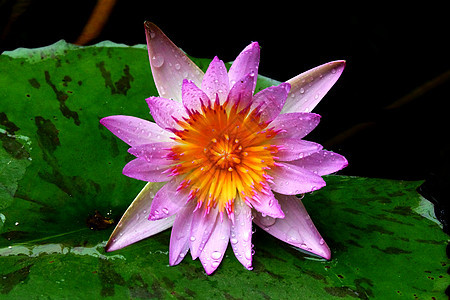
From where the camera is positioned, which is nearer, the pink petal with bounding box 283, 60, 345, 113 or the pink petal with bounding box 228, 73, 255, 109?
the pink petal with bounding box 228, 73, 255, 109

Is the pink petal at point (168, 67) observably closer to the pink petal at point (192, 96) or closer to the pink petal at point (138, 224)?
the pink petal at point (192, 96)

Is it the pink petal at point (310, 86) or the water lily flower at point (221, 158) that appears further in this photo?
the pink petal at point (310, 86)

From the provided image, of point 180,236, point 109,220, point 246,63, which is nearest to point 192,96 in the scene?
point 246,63

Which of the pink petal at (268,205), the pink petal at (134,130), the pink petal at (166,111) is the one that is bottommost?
the pink petal at (268,205)

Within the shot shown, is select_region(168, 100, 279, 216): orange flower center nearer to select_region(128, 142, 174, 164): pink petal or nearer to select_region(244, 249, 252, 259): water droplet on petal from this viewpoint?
select_region(128, 142, 174, 164): pink petal

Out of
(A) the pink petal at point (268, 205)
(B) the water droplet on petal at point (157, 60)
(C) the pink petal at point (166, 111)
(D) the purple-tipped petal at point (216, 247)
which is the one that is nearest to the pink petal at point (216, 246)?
(D) the purple-tipped petal at point (216, 247)

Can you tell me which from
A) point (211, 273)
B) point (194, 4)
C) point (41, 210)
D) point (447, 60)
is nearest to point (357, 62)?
point (447, 60)

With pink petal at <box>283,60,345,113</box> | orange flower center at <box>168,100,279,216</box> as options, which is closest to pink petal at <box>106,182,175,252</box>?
orange flower center at <box>168,100,279,216</box>

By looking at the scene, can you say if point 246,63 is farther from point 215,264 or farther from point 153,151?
point 215,264
